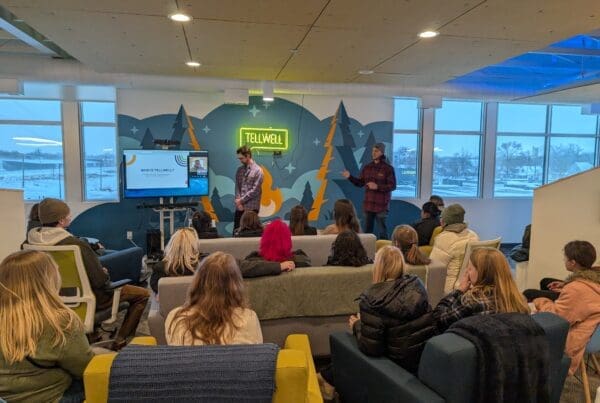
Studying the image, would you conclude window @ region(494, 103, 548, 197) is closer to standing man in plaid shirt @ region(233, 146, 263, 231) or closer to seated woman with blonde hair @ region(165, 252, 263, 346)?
standing man in plaid shirt @ region(233, 146, 263, 231)

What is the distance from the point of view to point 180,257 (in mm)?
2916

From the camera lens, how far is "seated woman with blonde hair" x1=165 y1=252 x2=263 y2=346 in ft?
5.83

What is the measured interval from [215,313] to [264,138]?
5248 millimetres

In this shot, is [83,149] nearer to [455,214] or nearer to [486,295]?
[455,214]

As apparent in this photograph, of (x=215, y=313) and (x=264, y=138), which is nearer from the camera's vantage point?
(x=215, y=313)

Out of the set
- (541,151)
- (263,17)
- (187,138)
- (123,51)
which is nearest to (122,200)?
(187,138)

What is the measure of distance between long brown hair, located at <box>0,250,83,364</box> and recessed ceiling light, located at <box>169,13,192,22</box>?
224cm

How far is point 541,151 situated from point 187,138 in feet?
21.9

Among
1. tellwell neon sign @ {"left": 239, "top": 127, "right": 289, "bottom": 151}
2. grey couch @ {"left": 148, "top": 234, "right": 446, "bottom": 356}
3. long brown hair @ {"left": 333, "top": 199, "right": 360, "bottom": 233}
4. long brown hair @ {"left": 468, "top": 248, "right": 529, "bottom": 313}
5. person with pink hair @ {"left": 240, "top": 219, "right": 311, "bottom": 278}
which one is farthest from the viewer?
tellwell neon sign @ {"left": 239, "top": 127, "right": 289, "bottom": 151}

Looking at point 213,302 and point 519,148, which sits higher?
point 519,148

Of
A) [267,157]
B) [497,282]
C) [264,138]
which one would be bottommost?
[497,282]

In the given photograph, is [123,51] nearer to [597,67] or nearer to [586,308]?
[586,308]

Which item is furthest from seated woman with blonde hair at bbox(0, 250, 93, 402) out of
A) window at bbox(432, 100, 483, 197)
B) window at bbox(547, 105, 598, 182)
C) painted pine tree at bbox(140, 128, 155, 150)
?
window at bbox(547, 105, 598, 182)

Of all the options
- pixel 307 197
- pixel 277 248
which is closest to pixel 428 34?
pixel 277 248
